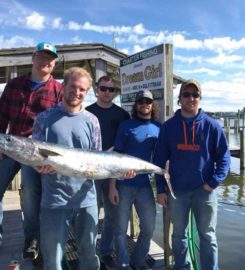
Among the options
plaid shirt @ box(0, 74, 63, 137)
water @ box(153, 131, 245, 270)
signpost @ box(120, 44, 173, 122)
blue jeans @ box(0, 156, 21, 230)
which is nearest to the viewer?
plaid shirt @ box(0, 74, 63, 137)

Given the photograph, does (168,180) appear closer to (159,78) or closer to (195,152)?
(195,152)

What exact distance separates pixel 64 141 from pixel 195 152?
4.87 ft

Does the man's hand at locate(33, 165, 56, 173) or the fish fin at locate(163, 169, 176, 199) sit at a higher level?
the man's hand at locate(33, 165, 56, 173)

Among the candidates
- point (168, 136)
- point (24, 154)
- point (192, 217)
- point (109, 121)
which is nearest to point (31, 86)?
point (109, 121)

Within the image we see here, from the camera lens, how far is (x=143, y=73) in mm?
5562

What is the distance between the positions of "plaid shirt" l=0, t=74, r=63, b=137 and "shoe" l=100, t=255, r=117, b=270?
183 centimetres

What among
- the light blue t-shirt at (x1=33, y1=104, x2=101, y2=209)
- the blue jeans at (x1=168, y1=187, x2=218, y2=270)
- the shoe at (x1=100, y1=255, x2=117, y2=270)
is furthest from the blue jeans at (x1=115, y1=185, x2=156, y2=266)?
the light blue t-shirt at (x1=33, y1=104, x2=101, y2=209)

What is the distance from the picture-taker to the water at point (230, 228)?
7184mm

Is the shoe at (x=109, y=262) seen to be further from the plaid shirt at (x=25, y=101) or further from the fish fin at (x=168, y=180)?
the plaid shirt at (x=25, y=101)

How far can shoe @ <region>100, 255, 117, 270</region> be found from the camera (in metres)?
4.76

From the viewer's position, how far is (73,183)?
11.4ft

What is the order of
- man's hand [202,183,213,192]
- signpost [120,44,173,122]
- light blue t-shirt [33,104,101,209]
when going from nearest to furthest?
light blue t-shirt [33,104,101,209]
man's hand [202,183,213,192]
signpost [120,44,173,122]

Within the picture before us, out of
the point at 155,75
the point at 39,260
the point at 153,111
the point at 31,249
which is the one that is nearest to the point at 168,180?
the point at 153,111

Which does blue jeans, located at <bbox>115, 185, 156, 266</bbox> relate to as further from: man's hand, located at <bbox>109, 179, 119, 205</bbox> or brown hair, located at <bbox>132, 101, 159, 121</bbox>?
brown hair, located at <bbox>132, 101, 159, 121</bbox>
